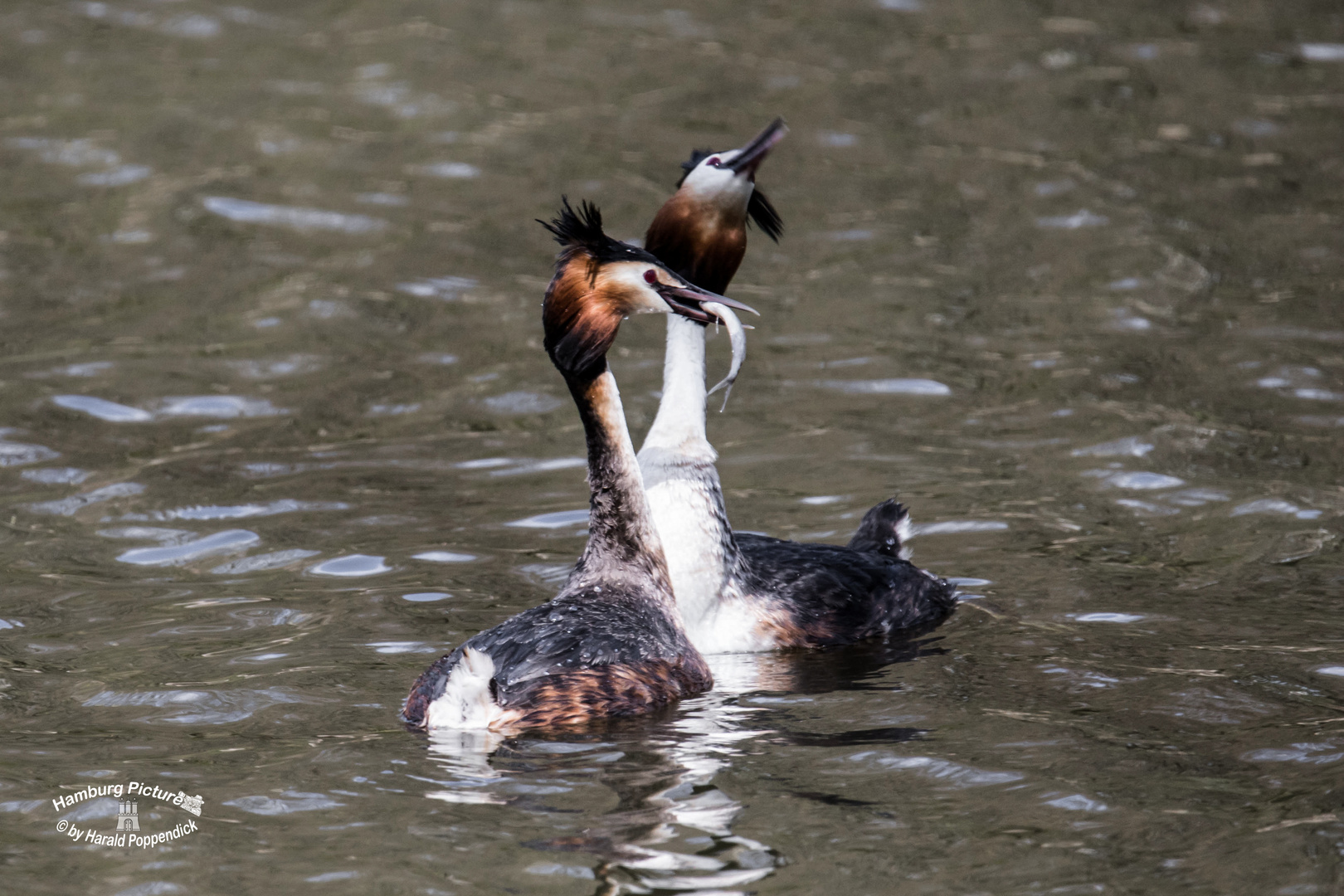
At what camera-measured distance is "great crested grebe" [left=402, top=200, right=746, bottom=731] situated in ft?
19.5

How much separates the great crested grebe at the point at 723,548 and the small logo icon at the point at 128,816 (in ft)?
7.90

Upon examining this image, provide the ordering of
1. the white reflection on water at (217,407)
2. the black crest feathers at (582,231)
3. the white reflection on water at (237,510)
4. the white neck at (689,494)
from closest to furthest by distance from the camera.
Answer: the black crest feathers at (582,231)
the white neck at (689,494)
the white reflection on water at (237,510)
the white reflection on water at (217,407)

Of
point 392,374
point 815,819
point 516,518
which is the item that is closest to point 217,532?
point 516,518

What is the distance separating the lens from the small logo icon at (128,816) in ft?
17.1

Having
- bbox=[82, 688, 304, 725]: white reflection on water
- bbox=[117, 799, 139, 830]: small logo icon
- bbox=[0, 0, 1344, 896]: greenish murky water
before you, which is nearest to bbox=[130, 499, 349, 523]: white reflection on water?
bbox=[0, 0, 1344, 896]: greenish murky water

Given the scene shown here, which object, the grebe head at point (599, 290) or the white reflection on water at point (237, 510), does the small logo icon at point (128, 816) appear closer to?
the grebe head at point (599, 290)

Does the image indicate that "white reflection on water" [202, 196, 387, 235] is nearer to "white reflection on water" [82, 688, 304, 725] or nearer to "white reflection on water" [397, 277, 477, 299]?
"white reflection on water" [397, 277, 477, 299]

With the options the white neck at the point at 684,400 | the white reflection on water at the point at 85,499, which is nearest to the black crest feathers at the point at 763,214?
the white neck at the point at 684,400

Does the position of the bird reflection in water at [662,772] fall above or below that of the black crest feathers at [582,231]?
below

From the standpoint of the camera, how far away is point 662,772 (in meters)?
5.59

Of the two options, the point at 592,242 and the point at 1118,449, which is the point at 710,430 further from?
the point at 592,242

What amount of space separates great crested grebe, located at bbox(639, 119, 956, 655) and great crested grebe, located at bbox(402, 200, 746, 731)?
0.36 metres

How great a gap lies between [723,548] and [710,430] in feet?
10.3

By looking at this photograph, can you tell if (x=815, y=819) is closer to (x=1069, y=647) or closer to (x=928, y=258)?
(x=1069, y=647)
